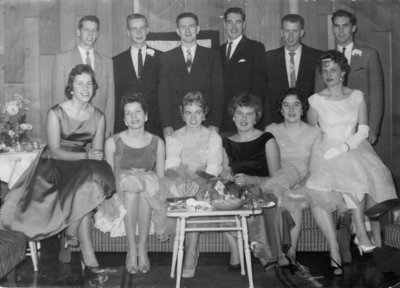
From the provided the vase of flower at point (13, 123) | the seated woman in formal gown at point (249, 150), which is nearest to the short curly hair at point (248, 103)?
the seated woman in formal gown at point (249, 150)

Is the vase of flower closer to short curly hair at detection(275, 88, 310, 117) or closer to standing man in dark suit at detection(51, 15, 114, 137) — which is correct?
standing man in dark suit at detection(51, 15, 114, 137)

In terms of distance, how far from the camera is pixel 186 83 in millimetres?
3814

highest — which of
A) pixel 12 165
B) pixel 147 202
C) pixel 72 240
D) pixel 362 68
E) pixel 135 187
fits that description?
pixel 362 68

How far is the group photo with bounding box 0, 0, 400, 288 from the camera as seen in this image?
290 cm

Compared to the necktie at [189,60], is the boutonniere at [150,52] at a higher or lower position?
higher

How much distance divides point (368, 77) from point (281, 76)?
68 cm

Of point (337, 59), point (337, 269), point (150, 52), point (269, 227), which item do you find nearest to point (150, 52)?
point (150, 52)

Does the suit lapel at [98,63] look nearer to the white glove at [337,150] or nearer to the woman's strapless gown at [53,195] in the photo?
the woman's strapless gown at [53,195]

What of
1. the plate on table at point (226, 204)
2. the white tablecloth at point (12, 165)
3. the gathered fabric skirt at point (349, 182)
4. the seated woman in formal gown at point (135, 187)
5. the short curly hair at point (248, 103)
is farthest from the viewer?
the short curly hair at point (248, 103)

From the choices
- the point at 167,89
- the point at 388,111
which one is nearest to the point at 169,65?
the point at 167,89

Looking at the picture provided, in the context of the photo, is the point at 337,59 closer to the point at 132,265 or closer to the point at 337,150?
the point at 337,150

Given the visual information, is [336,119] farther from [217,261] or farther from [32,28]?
[32,28]

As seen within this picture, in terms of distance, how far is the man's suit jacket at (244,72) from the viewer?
3.85 meters

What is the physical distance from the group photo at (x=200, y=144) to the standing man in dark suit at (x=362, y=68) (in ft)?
0.04
